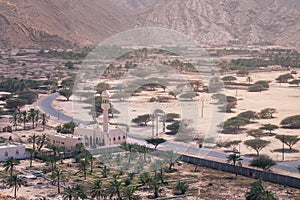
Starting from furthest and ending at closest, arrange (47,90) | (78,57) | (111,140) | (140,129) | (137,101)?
1. (78,57)
2. (47,90)
3. (137,101)
4. (140,129)
5. (111,140)

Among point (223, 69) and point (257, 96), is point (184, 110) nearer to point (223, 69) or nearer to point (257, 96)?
point (257, 96)

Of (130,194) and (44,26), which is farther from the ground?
(44,26)

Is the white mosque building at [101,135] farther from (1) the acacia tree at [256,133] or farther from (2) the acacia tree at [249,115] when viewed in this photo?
(2) the acacia tree at [249,115]

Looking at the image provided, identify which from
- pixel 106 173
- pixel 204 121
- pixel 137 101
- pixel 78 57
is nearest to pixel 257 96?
pixel 137 101

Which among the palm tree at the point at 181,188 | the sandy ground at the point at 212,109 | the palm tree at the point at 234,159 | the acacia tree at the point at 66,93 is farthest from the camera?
the acacia tree at the point at 66,93

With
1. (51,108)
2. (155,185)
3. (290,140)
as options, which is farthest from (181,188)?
(51,108)

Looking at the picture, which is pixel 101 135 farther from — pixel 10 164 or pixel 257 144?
pixel 257 144

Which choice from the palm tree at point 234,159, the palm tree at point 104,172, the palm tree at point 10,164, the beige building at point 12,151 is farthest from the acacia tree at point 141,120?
the palm tree at point 10,164

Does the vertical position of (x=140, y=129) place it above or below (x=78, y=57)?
below
